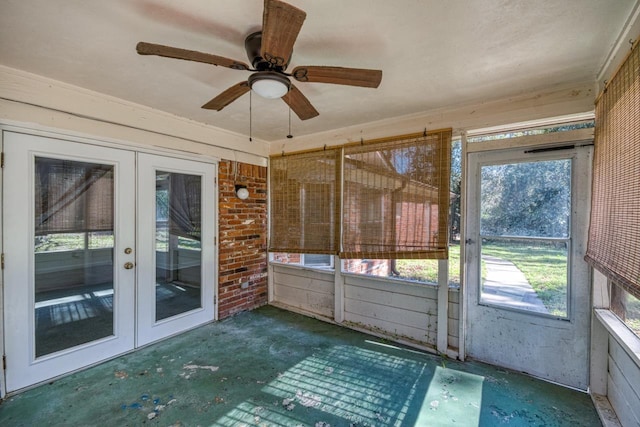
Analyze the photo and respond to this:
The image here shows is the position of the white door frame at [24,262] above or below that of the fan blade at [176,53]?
below

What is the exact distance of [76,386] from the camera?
87.8 inches

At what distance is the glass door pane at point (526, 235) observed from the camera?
2.30 meters

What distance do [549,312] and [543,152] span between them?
136 centimetres

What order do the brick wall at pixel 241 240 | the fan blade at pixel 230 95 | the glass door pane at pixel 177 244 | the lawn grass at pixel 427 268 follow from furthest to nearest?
the brick wall at pixel 241 240, the glass door pane at pixel 177 244, the lawn grass at pixel 427 268, the fan blade at pixel 230 95

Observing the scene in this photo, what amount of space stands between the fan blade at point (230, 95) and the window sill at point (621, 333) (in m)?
2.71

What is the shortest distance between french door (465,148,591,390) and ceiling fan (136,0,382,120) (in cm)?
173

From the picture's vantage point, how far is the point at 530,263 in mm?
2418

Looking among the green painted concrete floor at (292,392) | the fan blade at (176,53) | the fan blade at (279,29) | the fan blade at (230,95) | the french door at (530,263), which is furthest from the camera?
the french door at (530,263)

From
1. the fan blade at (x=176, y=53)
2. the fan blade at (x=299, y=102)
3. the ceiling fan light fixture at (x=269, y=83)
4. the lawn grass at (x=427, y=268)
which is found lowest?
the lawn grass at (x=427, y=268)

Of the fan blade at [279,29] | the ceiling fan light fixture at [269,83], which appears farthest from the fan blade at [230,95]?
the fan blade at [279,29]

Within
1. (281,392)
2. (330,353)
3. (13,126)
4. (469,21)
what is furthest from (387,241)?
(13,126)

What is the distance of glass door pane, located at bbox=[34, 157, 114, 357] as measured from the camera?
7.50 feet

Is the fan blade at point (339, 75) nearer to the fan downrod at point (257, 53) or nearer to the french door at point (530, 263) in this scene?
the fan downrod at point (257, 53)

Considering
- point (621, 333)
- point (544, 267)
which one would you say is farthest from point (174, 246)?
point (621, 333)
